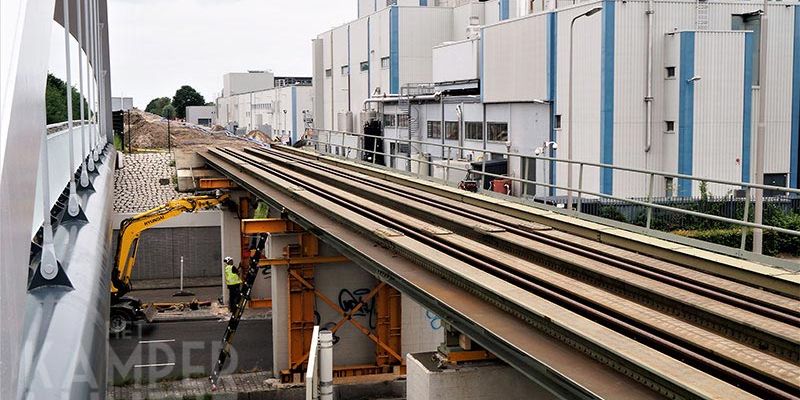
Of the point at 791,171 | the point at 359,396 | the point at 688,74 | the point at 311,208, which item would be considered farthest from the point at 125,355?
the point at 791,171

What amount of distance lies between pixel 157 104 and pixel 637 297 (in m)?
160

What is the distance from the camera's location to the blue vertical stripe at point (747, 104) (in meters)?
33.6

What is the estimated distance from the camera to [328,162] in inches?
1090

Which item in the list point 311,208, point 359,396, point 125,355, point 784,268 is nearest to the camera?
point 784,268

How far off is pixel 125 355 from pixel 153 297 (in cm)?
795

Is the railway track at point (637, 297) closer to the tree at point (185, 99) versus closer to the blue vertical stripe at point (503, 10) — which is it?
the blue vertical stripe at point (503, 10)

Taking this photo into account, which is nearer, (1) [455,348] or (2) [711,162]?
(1) [455,348]

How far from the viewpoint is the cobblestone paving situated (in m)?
36.0

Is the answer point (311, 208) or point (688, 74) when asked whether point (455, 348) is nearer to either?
point (311, 208)

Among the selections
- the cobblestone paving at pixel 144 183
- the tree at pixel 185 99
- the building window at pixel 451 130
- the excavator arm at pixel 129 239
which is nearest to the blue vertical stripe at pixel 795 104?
the building window at pixel 451 130

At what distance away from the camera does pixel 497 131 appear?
39.9 m

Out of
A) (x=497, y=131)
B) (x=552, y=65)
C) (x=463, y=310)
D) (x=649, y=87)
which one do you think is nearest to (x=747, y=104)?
(x=649, y=87)

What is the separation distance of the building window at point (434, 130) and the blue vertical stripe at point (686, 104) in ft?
44.6

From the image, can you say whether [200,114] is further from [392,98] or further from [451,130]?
[451,130]
